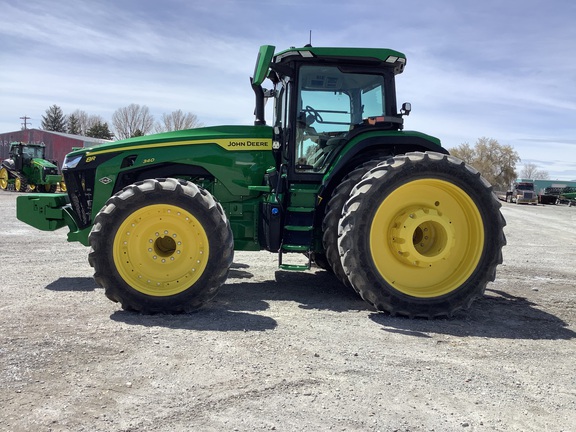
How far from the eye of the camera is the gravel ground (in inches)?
114

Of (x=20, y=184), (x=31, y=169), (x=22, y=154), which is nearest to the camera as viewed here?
(x=22, y=154)

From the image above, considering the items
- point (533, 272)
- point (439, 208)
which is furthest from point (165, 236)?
point (533, 272)

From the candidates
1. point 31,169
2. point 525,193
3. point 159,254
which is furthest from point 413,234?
point 525,193

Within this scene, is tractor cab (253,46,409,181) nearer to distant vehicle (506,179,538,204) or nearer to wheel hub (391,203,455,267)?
wheel hub (391,203,455,267)

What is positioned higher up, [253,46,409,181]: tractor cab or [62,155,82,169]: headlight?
[253,46,409,181]: tractor cab

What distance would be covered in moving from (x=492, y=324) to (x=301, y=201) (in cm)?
241

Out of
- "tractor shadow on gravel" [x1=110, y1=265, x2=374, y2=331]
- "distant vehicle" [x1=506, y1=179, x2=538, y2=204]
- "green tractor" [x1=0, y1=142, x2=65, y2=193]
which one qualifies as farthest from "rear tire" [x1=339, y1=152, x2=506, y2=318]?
"distant vehicle" [x1=506, y1=179, x2=538, y2=204]

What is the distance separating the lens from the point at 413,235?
17.5 feet

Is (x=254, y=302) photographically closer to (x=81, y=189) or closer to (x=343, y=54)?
(x=81, y=189)

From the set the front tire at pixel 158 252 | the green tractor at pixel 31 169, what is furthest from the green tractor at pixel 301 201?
the green tractor at pixel 31 169

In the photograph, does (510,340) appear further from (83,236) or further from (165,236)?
(83,236)

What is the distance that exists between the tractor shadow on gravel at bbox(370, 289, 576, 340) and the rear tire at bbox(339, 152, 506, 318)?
0.14 metres

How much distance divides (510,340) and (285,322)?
206 cm

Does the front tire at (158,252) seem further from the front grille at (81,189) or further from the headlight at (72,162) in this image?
the headlight at (72,162)
